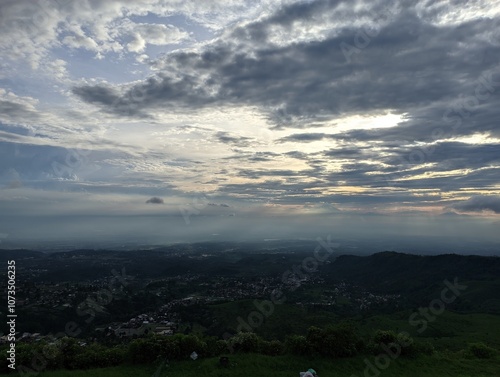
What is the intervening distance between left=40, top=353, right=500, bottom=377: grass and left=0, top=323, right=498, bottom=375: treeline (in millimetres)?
874

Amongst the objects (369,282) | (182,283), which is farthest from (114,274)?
(369,282)

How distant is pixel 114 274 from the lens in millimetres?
188750

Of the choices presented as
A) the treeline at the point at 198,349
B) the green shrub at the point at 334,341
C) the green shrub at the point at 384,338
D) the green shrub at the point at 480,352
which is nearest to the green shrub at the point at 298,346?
the treeline at the point at 198,349

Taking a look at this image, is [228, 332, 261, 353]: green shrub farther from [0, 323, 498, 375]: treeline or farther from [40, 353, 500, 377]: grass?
[40, 353, 500, 377]: grass

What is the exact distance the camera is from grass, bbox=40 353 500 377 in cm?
2389

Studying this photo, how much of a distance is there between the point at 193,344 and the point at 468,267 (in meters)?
180

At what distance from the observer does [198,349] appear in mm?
26719

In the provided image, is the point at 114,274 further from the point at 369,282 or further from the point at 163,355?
the point at 163,355

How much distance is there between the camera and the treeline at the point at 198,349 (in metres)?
24.2

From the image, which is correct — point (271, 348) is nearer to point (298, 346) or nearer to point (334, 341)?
point (298, 346)

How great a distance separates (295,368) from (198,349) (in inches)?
304

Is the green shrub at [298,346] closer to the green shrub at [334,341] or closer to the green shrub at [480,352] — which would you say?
the green shrub at [334,341]

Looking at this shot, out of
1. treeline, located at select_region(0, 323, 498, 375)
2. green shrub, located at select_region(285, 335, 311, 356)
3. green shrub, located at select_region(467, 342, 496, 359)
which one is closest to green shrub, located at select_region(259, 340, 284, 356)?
treeline, located at select_region(0, 323, 498, 375)

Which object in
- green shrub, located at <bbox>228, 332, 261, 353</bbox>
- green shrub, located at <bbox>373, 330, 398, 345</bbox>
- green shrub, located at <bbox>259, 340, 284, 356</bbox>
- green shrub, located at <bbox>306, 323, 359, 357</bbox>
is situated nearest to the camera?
→ green shrub, located at <bbox>306, 323, 359, 357</bbox>
